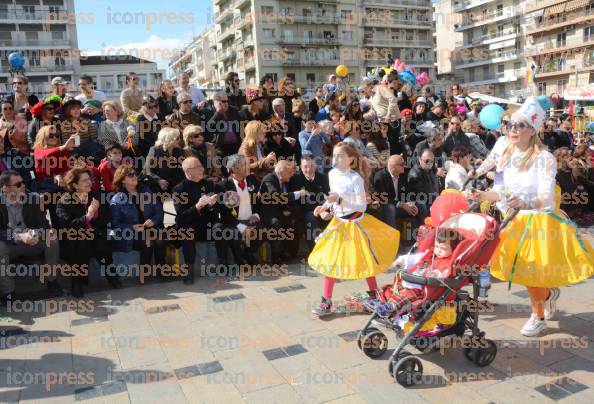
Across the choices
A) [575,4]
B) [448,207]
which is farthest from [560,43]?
[448,207]

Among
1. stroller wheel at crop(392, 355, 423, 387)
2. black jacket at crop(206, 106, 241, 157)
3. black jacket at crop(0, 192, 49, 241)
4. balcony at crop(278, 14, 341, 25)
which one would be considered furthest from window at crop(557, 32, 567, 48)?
black jacket at crop(0, 192, 49, 241)

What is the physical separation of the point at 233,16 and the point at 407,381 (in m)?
59.9

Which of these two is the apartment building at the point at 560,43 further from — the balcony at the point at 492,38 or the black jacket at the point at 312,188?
the black jacket at the point at 312,188

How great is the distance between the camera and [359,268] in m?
4.90

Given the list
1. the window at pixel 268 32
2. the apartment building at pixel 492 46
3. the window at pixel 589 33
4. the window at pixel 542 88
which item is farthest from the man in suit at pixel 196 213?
the window at pixel 542 88

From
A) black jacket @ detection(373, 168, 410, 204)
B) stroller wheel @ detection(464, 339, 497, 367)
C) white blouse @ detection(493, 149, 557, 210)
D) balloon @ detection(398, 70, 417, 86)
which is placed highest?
balloon @ detection(398, 70, 417, 86)

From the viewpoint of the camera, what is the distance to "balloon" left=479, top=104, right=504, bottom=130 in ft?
37.6

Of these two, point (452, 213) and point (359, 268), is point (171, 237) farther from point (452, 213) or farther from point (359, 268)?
point (452, 213)

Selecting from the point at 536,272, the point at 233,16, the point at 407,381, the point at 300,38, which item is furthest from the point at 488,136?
the point at 233,16

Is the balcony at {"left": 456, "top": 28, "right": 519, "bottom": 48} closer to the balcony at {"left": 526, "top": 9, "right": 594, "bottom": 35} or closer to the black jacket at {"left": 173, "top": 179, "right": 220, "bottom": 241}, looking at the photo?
the balcony at {"left": 526, "top": 9, "right": 594, "bottom": 35}

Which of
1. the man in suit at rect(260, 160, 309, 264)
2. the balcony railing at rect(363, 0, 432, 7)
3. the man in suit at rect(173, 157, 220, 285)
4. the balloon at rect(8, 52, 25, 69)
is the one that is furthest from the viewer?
the balcony railing at rect(363, 0, 432, 7)

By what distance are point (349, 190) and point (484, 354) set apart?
7.06 ft

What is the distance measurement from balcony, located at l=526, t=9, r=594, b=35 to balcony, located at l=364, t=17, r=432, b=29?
1324 centimetres

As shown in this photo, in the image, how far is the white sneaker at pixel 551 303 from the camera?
A: 4.65 metres
